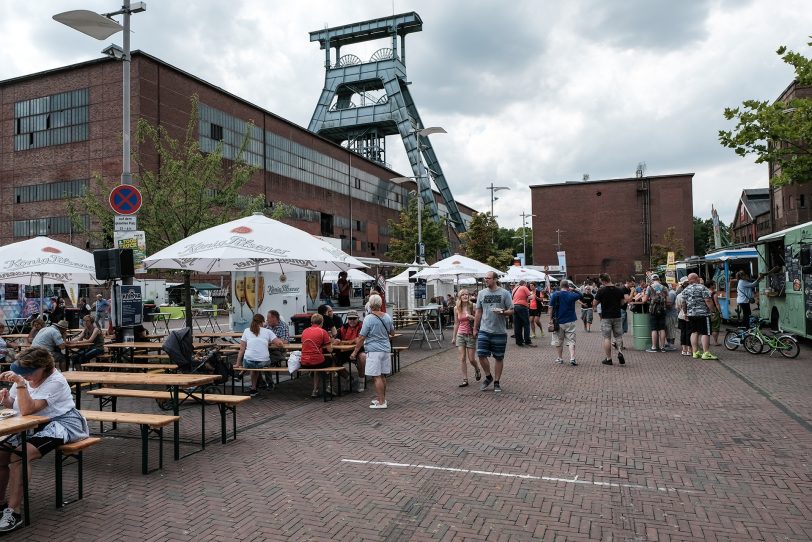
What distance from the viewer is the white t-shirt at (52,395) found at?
473cm

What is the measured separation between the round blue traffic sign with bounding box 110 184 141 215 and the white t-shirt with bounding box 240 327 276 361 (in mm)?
3053

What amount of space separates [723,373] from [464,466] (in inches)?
291

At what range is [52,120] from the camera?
43875mm

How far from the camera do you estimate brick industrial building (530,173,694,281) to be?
68.4 m

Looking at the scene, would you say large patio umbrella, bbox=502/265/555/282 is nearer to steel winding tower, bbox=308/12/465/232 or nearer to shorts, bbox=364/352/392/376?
shorts, bbox=364/352/392/376

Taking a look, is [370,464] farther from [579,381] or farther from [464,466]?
[579,381]

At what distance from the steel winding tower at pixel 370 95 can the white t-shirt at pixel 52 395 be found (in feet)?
218

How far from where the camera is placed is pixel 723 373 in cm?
1068

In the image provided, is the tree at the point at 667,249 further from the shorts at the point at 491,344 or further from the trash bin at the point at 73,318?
A: the shorts at the point at 491,344

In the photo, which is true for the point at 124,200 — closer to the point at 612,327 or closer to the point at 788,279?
the point at 612,327

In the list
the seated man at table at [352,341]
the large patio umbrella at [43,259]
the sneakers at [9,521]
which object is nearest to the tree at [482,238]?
the large patio umbrella at [43,259]

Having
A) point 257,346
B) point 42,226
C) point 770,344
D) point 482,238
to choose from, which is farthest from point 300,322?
point 42,226

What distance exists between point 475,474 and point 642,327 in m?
10.9

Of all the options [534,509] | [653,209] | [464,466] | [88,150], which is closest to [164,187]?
[464,466]
